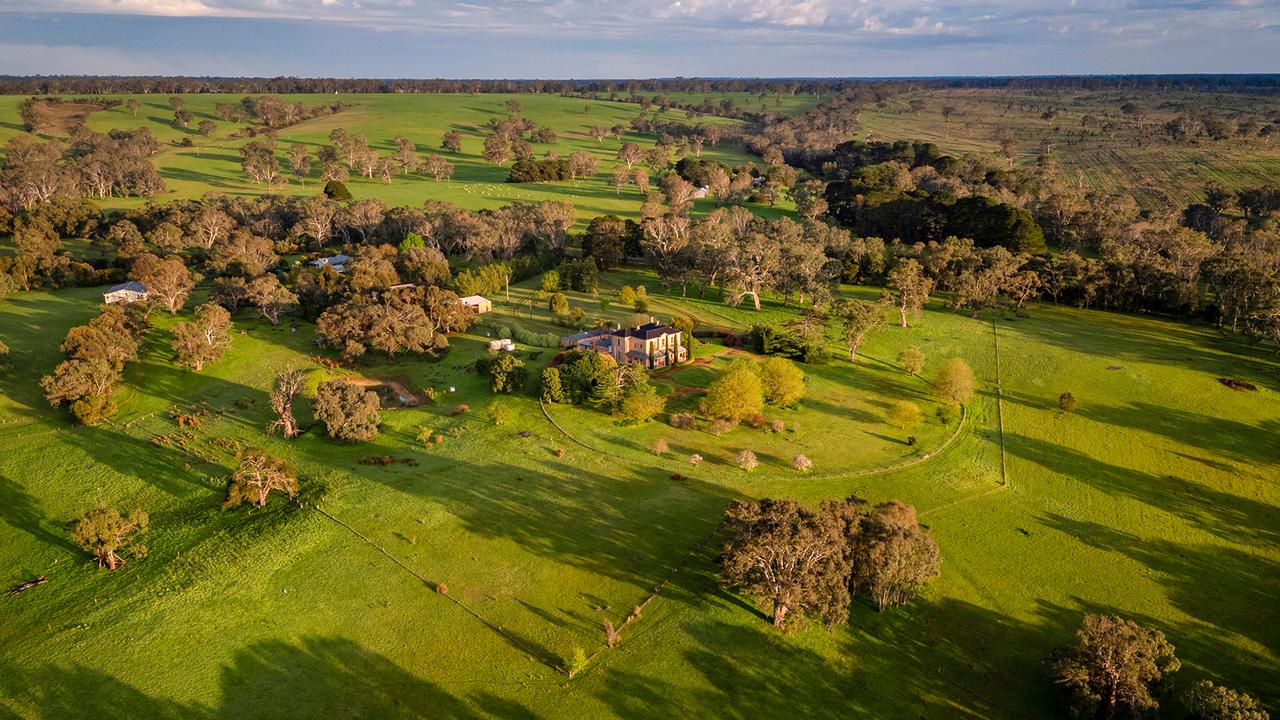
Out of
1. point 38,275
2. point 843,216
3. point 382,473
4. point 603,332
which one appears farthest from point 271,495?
point 843,216

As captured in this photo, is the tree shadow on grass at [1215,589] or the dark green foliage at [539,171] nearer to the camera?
the tree shadow on grass at [1215,589]

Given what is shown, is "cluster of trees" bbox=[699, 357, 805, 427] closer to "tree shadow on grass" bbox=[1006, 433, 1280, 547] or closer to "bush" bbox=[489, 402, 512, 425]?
"bush" bbox=[489, 402, 512, 425]

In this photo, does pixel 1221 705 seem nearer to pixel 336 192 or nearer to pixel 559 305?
pixel 559 305

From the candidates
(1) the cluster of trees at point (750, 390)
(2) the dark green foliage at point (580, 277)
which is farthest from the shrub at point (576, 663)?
(2) the dark green foliage at point (580, 277)

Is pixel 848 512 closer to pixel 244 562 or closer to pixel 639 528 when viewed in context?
pixel 639 528

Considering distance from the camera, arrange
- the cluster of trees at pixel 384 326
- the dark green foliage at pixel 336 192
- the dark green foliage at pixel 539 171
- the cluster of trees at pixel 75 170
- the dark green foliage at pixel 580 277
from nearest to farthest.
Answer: the cluster of trees at pixel 384 326
the dark green foliage at pixel 580 277
the cluster of trees at pixel 75 170
the dark green foliage at pixel 336 192
the dark green foliage at pixel 539 171

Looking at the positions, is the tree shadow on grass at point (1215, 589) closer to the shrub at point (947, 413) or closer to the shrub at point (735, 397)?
the shrub at point (947, 413)

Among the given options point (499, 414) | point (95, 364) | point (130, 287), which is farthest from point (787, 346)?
point (130, 287)
